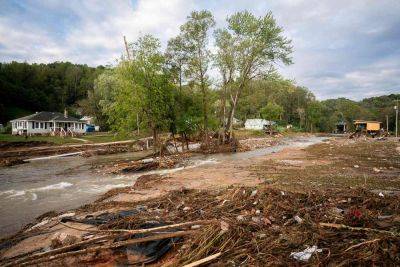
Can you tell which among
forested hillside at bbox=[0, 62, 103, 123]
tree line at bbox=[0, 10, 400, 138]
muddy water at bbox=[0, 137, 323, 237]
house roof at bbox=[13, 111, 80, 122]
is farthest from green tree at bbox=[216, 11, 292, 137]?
forested hillside at bbox=[0, 62, 103, 123]

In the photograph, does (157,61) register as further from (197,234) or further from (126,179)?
(197,234)

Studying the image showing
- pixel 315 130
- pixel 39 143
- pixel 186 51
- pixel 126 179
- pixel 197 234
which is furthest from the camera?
pixel 315 130

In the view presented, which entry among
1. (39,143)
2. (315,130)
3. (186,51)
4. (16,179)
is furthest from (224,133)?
(315,130)

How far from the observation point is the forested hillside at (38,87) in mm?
87688

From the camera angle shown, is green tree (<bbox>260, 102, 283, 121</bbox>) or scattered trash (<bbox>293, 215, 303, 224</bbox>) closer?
scattered trash (<bbox>293, 215, 303, 224</bbox>)

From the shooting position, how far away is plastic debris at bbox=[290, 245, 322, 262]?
5084 millimetres

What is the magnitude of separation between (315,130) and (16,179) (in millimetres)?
96943

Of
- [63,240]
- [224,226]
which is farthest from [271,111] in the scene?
[63,240]

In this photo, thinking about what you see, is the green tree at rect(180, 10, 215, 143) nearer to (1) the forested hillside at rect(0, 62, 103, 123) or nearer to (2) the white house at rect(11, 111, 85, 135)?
(2) the white house at rect(11, 111, 85, 135)

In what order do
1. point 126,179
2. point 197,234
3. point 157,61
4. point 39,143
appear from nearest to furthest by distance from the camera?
point 197,234 < point 126,179 < point 157,61 < point 39,143

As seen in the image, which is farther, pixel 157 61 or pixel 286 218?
pixel 157 61

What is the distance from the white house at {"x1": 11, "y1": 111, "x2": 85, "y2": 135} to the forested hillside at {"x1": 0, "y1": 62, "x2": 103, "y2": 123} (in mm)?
20429

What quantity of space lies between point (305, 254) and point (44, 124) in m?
65.0

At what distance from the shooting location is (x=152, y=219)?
23.6 feet
